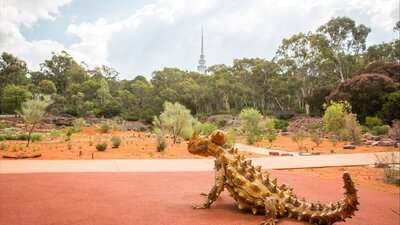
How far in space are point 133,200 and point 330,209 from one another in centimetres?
336

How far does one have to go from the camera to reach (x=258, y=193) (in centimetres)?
424

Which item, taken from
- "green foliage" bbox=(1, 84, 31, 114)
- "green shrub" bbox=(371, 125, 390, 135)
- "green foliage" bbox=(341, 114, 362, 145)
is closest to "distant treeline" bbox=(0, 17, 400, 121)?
"green foliage" bbox=(1, 84, 31, 114)

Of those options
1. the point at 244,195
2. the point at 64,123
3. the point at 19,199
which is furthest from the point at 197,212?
the point at 64,123

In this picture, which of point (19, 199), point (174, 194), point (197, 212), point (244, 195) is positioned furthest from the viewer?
point (174, 194)

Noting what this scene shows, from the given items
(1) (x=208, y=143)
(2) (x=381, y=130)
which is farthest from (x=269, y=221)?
(2) (x=381, y=130)

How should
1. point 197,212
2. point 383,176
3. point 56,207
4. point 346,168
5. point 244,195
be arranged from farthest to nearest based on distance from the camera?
point 346,168
point 383,176
point 56,207
point 197,212
point 244,195

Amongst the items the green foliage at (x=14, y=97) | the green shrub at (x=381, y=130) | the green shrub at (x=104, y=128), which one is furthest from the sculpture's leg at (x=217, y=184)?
the green foliage at (x=14, y=97)

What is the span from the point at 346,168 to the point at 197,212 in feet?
29.2

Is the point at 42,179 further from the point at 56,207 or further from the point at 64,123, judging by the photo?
the point at 64,123

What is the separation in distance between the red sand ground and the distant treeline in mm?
34485

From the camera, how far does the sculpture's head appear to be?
15.8 ft

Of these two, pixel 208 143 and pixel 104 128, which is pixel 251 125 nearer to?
pixel 208 143

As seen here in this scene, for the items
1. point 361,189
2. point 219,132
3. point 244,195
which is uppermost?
point 219,132

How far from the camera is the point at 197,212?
15.4 feet
